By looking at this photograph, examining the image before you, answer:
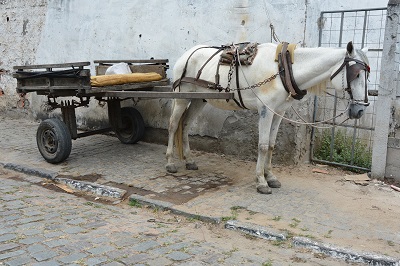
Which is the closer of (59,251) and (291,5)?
(59,251)

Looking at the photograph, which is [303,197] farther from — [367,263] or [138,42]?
[138,42]

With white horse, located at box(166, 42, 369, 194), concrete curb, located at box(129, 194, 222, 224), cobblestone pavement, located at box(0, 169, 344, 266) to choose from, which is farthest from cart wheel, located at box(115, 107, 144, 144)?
cobblestone pavement, located at box(0, 169, 344, 266)

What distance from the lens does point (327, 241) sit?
161 inches

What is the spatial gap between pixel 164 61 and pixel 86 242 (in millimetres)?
3928

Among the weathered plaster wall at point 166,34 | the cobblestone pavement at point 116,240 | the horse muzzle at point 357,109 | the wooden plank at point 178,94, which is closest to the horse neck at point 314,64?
the horse muzzle at point 357,109

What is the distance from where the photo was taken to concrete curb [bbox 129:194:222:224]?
462 centimetres

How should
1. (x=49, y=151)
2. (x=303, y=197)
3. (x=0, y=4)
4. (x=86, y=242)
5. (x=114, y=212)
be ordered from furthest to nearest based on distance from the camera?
(x=0, y=4) < (x=49, y=151) < (x=303, y=197) < (x=114, y=212) < (x=86, y=242)

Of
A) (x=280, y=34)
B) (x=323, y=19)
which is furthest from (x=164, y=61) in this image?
(x=323, y=19)

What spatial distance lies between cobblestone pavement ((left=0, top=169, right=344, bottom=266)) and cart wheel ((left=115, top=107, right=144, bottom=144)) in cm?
284

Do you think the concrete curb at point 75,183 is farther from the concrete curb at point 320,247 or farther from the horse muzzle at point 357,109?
the horse muzzle at point 357,109

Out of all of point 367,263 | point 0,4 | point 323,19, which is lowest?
point 367,263

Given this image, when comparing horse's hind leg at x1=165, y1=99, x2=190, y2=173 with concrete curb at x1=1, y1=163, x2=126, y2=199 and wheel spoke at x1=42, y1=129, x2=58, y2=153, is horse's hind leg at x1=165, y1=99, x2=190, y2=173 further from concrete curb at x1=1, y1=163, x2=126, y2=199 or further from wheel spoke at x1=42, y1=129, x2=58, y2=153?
wheel spoke at x1=42, y1=129, x2=58, y2=153

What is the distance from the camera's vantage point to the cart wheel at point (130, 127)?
7.95 metres

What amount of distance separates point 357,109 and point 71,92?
400 centimetres
